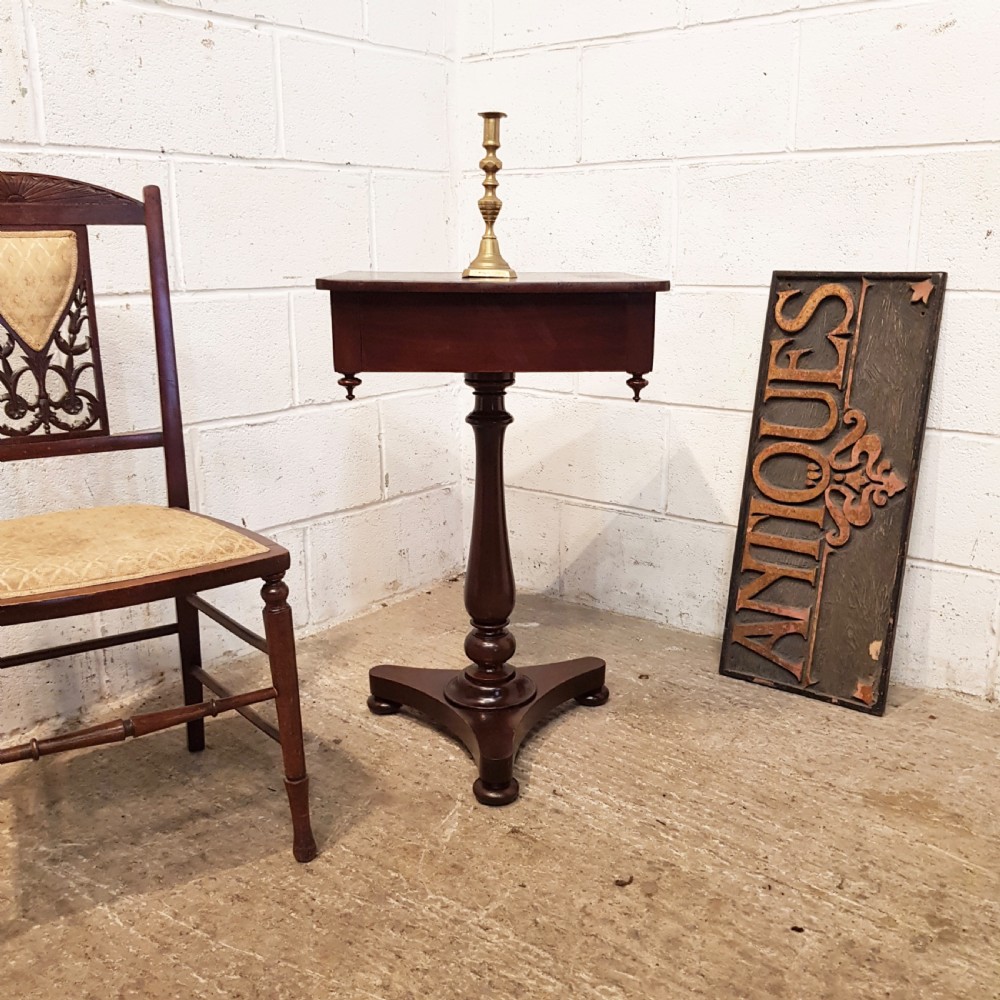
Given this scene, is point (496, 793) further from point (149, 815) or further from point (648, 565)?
point (648, 565)

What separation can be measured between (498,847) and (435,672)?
506 mm

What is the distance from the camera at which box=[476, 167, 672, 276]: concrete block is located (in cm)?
223

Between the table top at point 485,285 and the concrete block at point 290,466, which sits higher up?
the table top at point 485,285

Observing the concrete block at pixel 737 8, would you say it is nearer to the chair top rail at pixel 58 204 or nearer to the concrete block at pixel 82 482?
the chair top rail at pixel 58 204

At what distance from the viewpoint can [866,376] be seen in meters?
1.98

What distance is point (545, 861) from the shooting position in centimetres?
147

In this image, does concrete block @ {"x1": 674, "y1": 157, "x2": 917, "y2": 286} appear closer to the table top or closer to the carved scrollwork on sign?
the carved scrollwork on sign

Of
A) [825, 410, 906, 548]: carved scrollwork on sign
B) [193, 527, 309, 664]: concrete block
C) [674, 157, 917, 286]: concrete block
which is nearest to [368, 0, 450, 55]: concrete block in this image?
[674, 157, 917, 286]: concrete block

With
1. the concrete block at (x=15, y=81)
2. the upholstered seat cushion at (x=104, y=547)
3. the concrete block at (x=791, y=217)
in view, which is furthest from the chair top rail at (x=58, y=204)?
the concrete block at (x=791, y=217)

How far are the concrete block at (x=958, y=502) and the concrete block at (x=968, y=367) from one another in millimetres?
40

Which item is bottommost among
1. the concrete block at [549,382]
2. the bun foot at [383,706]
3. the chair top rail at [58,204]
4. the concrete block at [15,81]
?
the bun foot at [383,706]

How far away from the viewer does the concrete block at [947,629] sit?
6.43 feet

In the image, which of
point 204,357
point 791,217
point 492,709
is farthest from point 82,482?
point 791,217

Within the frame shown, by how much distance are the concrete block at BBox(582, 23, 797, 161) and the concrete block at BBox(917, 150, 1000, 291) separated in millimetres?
330
